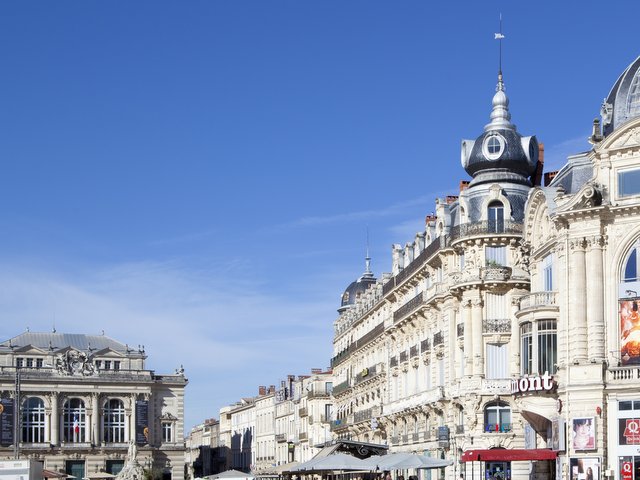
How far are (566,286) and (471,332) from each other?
11951mm

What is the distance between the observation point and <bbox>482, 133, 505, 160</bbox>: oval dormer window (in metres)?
64.0

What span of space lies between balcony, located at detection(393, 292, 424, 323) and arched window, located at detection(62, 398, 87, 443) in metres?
44.7

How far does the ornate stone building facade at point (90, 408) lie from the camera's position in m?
109

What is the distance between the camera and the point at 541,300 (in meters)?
52.5

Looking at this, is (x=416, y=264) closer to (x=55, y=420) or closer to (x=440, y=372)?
(x=440, y=372)

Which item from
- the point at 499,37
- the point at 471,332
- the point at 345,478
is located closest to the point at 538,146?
the point at 499,37

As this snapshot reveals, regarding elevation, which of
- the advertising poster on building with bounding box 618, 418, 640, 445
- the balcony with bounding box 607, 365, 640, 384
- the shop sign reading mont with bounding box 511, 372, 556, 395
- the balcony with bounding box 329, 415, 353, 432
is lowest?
the balcony with bounding box 329, 415, 353, 432

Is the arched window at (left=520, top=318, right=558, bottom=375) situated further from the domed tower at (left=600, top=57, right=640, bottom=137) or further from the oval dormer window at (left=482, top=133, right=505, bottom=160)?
the oval dormer window at (left=482, top=133, right=505, bottom=160)

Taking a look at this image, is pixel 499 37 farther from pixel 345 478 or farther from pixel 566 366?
pixel 345 478

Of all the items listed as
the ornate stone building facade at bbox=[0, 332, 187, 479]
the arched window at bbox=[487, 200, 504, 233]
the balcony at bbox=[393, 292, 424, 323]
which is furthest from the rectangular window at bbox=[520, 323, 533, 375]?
A: the ornate stone building facade at bbox=[0, 332, 187, 479]

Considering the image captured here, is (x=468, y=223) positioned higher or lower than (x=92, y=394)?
higher

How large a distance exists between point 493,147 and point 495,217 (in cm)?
437

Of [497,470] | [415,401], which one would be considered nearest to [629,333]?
[497,470]

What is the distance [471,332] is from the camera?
6125cm
